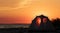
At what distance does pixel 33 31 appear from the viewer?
25.8 metres

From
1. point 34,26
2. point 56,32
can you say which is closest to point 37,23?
point 34,26

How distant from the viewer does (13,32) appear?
25141mm

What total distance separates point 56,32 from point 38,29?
2.25m

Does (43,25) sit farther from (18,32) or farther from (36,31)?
(18,32)

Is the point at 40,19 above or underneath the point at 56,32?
above

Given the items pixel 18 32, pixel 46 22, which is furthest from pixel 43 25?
pixel 18 32

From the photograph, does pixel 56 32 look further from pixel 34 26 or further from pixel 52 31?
pixel 34 26

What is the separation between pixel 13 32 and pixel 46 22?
4.22 meters

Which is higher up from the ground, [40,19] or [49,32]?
[40,19]

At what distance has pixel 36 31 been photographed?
25.9m

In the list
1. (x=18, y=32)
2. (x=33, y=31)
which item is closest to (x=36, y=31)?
(x=33, y=31)

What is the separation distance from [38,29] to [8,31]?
12.0 feet

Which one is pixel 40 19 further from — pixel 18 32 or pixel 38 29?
pixel 18 32

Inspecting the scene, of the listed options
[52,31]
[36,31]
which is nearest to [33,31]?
[36,31]
